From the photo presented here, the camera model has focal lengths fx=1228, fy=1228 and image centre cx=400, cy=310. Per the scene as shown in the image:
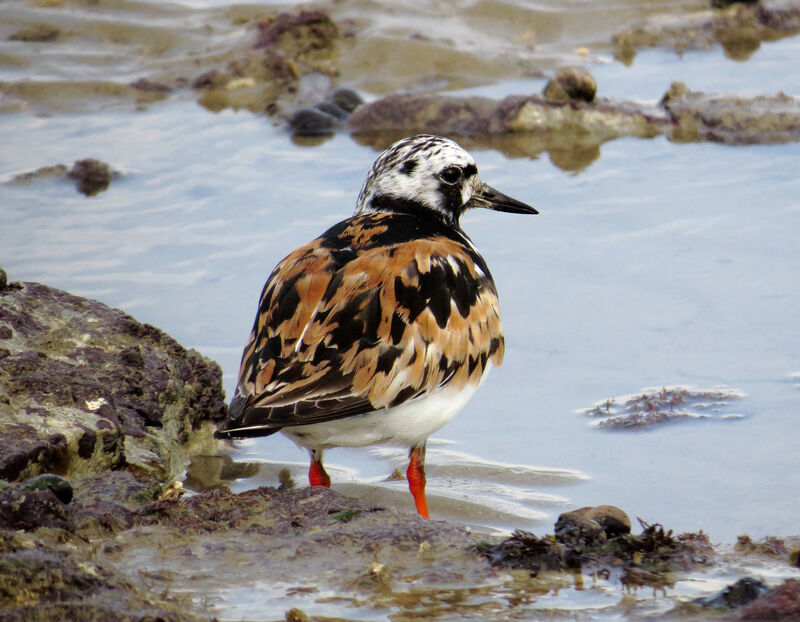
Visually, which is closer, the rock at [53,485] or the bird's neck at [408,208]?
the rock at [53,485]

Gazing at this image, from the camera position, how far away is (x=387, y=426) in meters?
4.71

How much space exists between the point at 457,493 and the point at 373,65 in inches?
275

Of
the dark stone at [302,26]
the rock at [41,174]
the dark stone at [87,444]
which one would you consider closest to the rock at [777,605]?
the dark stone at [87,444]

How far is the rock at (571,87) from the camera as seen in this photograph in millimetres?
9938

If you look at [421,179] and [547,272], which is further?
[547,272]

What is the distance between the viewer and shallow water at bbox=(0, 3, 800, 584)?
528 cm

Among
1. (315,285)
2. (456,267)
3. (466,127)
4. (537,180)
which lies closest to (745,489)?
(456,267)

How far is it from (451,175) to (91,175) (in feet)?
13.4

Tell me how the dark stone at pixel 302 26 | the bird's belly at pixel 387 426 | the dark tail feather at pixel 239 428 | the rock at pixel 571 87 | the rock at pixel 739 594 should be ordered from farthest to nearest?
the dark stone at pixel 302 26 < the rock at pixel 571 87 < the bird's belly at pixel 387 426 < the dark tail feather at pixel 239 428 < the rock at pixel 739 594

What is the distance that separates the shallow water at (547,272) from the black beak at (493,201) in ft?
2.48

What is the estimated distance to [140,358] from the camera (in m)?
5.39

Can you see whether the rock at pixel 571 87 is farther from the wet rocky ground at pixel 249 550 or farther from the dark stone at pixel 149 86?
the wet rocky ground at pixel 249 550

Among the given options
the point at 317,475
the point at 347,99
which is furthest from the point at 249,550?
the point at 347,99

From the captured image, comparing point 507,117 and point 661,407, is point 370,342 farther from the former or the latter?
point 507,117
